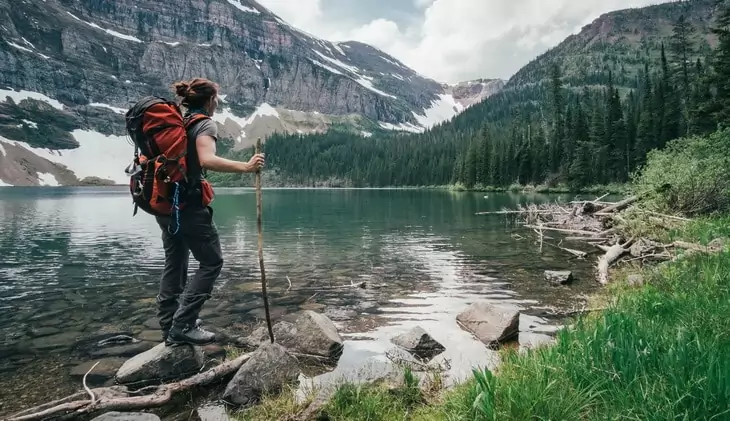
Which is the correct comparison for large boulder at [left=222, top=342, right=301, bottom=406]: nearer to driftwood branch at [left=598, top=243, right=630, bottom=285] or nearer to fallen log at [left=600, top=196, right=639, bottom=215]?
driftwood branch at [left=598, top=243, right=630, bottom=285]

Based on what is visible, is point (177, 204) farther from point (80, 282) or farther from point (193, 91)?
point (80, 282)

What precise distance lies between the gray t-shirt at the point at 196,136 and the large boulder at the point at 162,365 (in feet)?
9.44

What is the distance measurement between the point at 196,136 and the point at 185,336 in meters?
3.20

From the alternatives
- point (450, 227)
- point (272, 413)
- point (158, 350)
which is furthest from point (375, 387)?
point (450, 227)

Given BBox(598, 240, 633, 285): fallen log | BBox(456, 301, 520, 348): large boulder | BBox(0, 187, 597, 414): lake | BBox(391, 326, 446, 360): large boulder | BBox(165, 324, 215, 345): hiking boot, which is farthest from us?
BBox(598, 240, 633, 285): fallen log

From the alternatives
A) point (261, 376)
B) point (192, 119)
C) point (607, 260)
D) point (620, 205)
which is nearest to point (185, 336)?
point (261, 376)

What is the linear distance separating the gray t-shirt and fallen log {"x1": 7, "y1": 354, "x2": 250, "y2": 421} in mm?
3049

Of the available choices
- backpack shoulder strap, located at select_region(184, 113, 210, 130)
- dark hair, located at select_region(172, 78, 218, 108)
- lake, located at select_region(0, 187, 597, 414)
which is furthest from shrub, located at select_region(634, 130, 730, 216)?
backpack shoulder strap, located at select_region(184, 113, 210, 130)

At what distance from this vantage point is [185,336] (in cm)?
707

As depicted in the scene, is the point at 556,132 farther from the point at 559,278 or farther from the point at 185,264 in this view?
the point at 185,264

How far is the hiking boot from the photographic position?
704cm

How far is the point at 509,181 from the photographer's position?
4648 inches

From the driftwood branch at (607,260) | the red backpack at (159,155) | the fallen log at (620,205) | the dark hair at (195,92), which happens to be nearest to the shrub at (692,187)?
the fallen log at (620,205)

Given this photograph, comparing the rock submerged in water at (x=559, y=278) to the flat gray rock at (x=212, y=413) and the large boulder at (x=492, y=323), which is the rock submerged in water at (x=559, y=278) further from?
the flat gray rock at (x=212, y=413)
